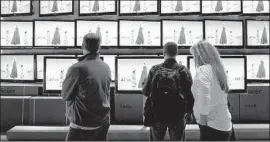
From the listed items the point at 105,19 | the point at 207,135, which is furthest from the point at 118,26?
the point at 207,135

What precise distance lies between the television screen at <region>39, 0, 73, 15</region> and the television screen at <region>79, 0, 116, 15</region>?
13cm

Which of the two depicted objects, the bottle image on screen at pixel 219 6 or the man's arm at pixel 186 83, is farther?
the bottle image on screen at pixel 219 6

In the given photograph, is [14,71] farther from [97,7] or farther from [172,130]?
[172,130]

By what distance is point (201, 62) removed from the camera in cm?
245

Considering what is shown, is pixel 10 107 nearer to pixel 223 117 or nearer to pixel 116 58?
pixel 116 58

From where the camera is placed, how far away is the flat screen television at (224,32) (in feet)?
12.8

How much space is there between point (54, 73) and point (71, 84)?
60.8 inches

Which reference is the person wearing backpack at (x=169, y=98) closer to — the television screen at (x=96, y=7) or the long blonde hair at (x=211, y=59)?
the long blonde hair at (x=211, y=59)

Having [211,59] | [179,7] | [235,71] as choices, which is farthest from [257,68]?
[211,59]

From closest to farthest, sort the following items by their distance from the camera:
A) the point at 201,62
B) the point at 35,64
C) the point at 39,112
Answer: the point at 201,62, the point at 39,112, the point at 35,64

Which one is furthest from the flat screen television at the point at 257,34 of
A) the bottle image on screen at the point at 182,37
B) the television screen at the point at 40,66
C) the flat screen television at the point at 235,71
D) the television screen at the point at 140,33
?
the television screen at the point at 40,66

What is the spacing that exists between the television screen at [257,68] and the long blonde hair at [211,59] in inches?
63.8

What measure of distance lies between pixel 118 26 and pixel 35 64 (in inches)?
40.4

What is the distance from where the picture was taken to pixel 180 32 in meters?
3.87
